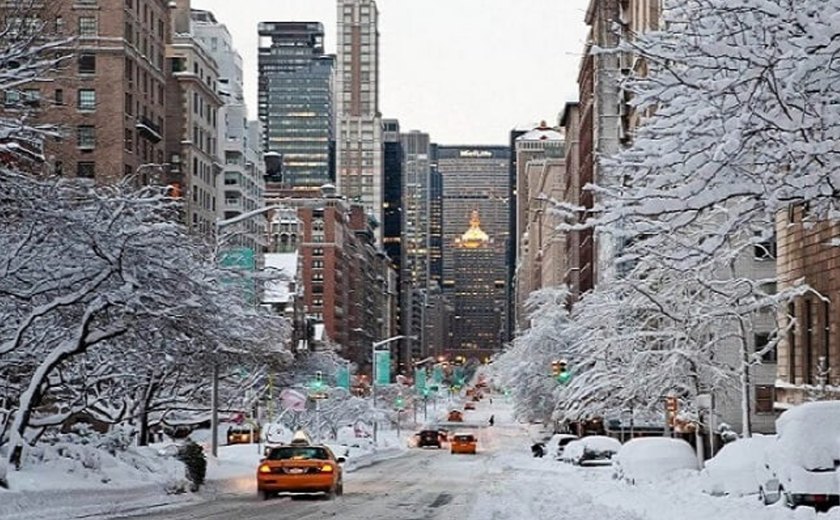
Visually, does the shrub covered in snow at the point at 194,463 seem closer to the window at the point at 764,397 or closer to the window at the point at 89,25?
the window at the point at 764,397

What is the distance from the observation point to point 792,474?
21.6 meters

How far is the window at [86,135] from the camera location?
90.8 m

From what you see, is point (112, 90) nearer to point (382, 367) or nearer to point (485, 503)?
point (382, 367)

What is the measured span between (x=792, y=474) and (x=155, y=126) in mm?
84761

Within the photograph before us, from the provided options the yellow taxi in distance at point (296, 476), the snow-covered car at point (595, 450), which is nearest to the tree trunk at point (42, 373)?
the yellow taxi in distance at point (296, 476)

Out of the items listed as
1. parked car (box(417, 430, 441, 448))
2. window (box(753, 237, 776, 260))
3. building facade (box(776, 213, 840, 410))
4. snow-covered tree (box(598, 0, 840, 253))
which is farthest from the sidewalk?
parked car (box(417, 430, 441, 448))

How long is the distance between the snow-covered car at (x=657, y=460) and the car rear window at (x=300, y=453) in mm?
8437

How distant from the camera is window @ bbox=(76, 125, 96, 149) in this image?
90.8 meters

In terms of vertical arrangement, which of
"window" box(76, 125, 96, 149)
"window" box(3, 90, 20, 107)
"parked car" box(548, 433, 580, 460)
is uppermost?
"window" box(76, 125, 96, 149)

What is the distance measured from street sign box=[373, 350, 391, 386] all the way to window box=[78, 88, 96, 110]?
2555cm

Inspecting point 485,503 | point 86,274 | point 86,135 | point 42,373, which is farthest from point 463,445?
point 86,274

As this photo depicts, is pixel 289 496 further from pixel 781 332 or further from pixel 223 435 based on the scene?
pixel 223 435

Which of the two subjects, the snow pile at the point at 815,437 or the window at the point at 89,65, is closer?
the snow pile at the point at 815,437

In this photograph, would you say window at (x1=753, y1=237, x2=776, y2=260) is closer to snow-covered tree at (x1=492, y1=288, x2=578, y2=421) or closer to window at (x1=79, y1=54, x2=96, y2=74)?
snow-covered tree at (x1=492, y1=288, x2=578, y2=421)
